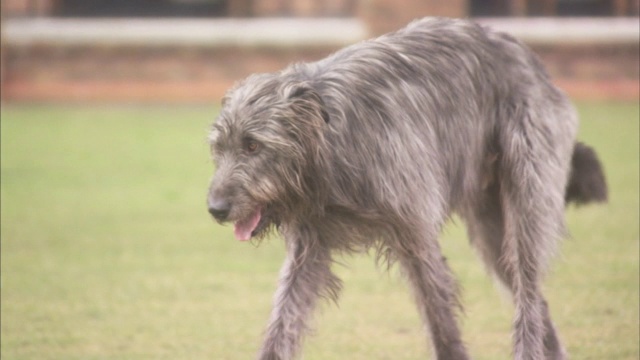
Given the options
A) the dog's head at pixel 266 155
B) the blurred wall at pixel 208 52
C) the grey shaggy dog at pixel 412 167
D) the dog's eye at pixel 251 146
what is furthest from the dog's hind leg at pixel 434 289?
the blurred wall at pixel 208 52

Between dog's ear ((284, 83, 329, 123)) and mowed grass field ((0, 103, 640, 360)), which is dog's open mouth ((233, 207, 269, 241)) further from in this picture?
mowed grass field ((0, 103, 640, 360))

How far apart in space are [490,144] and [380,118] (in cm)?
96

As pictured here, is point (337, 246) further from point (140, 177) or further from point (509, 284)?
point (140, 177)

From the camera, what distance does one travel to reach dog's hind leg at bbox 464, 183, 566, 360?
25.3 ft

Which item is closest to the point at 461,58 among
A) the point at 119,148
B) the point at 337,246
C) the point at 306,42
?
the point at 337,246

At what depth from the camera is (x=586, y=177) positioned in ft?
26.4

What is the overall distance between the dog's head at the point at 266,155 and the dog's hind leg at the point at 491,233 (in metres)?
1.51

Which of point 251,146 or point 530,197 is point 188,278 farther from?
point 251,146

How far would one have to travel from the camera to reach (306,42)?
22.6 meters

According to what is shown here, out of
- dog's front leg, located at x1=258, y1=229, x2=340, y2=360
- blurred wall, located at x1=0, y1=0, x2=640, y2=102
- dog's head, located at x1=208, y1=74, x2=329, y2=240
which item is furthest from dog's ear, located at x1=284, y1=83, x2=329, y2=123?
blurred wall, located at x1=0, y1=0, x2=640, y2=102

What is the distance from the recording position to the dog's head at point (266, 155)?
631cm

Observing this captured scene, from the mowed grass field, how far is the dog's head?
1.20 metres

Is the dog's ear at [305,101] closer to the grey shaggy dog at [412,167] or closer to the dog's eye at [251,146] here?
the grey shaggy dog at [412,167]

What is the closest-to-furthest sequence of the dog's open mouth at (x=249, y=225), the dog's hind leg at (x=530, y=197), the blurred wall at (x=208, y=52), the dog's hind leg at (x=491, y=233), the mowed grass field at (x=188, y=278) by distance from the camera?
the dog's open mouth at (x=249, y=225), the dog's hind leg at (x=530, y=197), the dog's hind leg at (x=491, y=233), the mowed grass field at (x=188, y=278), the blurred wall at (x=208, y=52)
